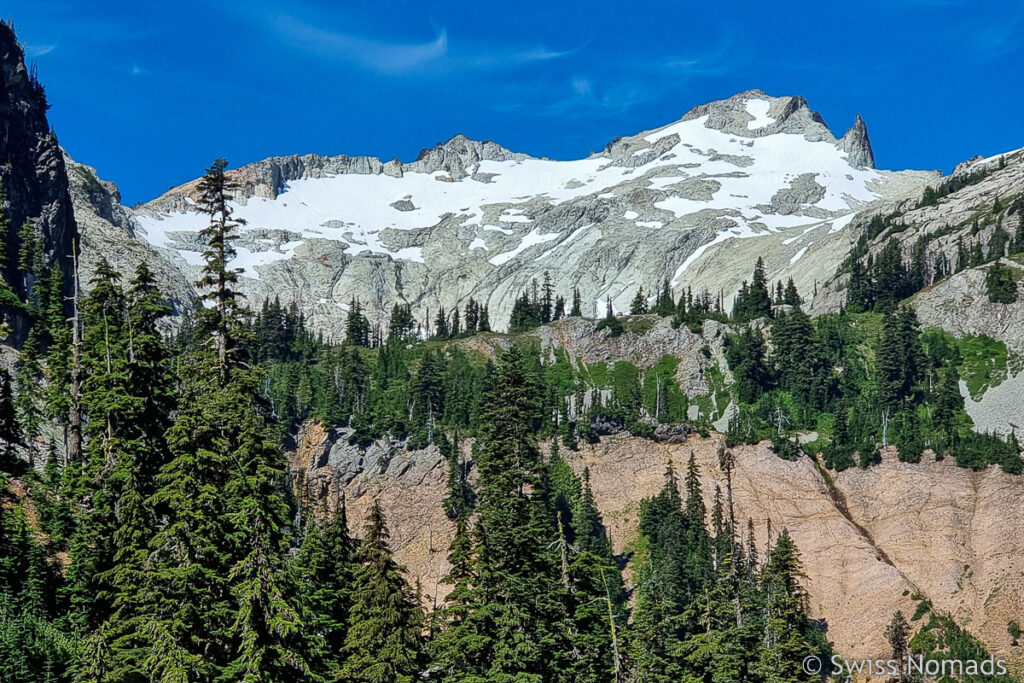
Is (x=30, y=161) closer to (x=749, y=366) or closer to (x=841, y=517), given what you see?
(x=749, y=366)

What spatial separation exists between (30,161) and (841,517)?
464 feet

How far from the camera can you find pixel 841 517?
13150 centimetres

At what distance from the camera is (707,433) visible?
5945 inches

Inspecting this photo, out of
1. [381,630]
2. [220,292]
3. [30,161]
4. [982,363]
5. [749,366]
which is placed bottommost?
[381,630]

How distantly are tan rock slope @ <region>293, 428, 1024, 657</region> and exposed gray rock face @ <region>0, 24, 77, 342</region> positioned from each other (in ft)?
192

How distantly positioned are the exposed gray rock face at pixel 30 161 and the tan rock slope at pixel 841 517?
58.4 metres

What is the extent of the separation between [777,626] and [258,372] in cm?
4370

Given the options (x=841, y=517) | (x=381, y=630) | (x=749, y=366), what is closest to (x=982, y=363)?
(x=749, y=366)

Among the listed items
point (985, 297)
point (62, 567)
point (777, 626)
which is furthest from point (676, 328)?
point (62, 567)

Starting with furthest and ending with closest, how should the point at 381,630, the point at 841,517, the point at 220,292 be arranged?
the point at 841,517 → the point at 381,630 → the point at 220,292

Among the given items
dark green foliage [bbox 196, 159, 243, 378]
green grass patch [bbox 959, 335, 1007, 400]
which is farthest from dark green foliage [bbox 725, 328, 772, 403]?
dark green foliage [bbox 196, 159, 243, 378]

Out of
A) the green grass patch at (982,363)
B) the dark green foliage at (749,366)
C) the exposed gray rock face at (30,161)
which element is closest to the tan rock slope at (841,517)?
the dark green foliage at (749,366)

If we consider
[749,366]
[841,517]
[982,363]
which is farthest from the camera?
[749,366]

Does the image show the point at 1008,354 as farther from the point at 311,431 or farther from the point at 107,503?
the point at 107,503
